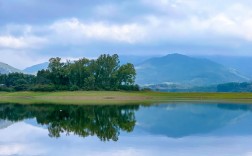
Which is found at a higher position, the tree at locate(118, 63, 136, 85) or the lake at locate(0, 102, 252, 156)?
the tree at locate(118, 63, 136, 85)

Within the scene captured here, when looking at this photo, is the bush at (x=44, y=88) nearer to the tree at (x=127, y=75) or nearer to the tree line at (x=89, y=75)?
the tree line at (x=89, y=75)

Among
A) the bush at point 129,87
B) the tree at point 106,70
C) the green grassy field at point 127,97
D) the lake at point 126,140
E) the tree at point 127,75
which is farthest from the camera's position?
the tree at point 106,70

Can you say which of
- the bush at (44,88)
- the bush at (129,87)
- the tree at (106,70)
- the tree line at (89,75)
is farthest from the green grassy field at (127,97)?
the tree at (106,70)

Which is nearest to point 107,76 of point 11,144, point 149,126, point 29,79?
point 29,79

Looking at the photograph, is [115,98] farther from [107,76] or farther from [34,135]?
[34,135]

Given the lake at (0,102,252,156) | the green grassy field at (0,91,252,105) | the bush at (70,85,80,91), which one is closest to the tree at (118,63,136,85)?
the bush at (70,85,80,91)

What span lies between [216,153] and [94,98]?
94.8m

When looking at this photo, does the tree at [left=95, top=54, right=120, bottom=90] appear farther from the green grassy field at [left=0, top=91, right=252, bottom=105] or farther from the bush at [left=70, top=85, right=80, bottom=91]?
the green grassy field at [left=0, top=91, right=252, bottom=105]

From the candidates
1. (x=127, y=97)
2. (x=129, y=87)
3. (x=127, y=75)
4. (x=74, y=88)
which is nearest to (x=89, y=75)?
(x=74, y=88)

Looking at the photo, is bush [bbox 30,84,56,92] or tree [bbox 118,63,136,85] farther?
tree [bbox 118,63,136,85]

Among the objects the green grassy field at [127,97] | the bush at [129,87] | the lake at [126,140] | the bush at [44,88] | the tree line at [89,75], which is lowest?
the lake at [126,140]

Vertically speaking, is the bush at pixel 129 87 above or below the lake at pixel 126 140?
above

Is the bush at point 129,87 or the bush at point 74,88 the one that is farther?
the bush at point 129,87

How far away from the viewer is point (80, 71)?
148500 mm
